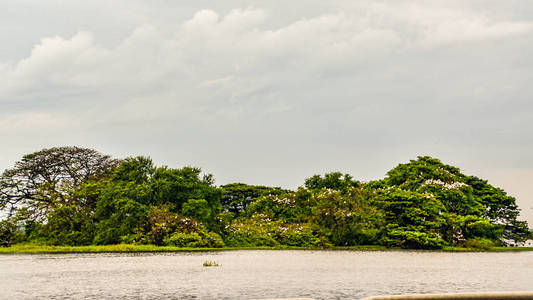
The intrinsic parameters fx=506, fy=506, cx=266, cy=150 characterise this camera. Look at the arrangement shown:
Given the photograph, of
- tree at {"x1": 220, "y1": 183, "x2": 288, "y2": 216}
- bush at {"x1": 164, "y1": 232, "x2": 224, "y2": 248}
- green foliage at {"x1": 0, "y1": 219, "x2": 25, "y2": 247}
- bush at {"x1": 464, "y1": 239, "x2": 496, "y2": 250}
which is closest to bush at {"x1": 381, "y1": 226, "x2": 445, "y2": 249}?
bush at {"x1": 464, "y1": 239, "x2": 496, "y2": 250}

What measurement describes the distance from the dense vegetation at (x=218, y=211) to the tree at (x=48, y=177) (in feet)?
0.38

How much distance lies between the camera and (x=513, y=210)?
60281mm

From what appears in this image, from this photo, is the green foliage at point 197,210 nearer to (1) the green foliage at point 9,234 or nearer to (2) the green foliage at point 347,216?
(2) the green foliage at point 347,216

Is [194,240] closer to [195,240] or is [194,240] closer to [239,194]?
[195,240]

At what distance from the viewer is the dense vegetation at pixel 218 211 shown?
5072cm

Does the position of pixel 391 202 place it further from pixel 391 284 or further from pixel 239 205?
pixel 239 205

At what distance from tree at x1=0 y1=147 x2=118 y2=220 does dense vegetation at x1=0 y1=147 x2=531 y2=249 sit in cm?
12

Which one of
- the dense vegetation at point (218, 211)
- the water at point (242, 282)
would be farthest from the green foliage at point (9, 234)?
the water at point (242, 282)

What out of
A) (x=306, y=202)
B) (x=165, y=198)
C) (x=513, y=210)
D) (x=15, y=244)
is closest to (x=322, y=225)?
(x=306, y=202)

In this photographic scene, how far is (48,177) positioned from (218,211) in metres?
20.5

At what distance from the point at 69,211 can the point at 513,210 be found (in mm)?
50667

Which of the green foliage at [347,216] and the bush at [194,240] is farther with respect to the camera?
the green foliage at [347,216]

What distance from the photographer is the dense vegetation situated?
50719 mm

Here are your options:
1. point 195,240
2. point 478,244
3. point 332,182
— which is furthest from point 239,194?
point 478,244
